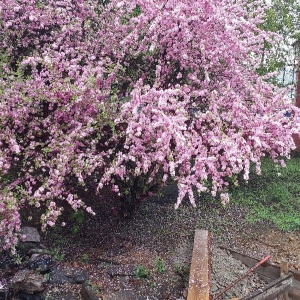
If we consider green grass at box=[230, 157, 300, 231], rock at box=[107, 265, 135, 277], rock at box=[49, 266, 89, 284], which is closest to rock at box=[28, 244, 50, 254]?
rock at box=[49, 266, 89, 284]

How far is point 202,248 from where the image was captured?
6.35m

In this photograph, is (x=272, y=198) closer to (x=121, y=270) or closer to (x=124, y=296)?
(x=121, y=270)

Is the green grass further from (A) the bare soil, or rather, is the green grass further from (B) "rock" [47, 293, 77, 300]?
(B) "rock" [47, 293, 77, 300]

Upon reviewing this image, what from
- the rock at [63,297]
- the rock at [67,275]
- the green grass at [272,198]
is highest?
the green grass at [272,198]

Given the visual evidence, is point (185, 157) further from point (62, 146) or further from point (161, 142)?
point (62, 146)

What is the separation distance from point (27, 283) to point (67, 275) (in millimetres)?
807

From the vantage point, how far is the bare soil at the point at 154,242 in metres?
5.79

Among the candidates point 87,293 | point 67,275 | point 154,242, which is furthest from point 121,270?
point 154,242

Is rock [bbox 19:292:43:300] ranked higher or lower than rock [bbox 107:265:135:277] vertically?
lower

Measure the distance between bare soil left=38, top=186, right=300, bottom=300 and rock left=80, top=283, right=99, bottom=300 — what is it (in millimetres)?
186

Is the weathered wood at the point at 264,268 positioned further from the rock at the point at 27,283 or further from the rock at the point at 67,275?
the rock at the point at 27,283

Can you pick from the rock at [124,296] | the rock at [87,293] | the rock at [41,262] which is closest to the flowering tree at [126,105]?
the rock at [41,262]

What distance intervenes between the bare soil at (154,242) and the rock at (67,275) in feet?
0.62

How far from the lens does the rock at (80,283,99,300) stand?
16.3 ft
